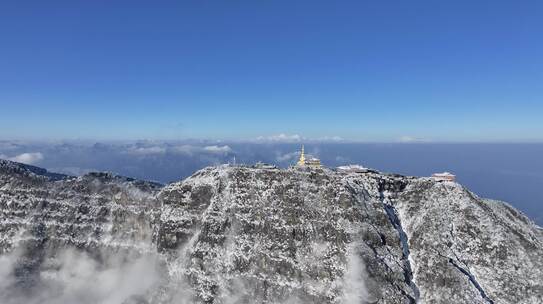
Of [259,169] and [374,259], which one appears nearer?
[374,259]

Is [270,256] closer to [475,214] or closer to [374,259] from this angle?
[374,259]

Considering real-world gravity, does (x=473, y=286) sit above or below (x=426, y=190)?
below

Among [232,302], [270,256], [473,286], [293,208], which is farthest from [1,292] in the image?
[473,286]

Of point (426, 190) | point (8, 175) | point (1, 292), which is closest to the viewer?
point (1, 292)

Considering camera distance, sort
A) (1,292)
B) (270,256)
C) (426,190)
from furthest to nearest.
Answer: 1. (426,190)
2. (1,292)
3. (270,256)

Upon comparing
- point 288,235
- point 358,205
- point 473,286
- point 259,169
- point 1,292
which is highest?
point 259,169

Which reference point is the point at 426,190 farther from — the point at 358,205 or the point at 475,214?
the point at 358,205
